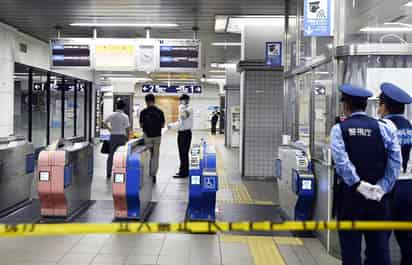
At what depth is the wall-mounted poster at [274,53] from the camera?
35.3 ft

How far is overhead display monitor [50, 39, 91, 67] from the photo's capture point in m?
10.5

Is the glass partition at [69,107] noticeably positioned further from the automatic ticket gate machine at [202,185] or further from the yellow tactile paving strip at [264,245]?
the yellow tactile paving strip at [264,245]

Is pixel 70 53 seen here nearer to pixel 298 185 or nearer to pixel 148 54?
pixel 148 54

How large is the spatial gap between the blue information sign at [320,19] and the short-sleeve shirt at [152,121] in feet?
16.2

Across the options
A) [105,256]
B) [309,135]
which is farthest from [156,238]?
[309,135]

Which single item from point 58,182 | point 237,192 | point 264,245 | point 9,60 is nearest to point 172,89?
point 9,60

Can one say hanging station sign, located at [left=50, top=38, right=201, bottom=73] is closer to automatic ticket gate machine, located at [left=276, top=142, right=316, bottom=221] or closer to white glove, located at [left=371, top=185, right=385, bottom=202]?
automatic ticket gate machine, located at [left=276, top=142, right=316, bottom=221]

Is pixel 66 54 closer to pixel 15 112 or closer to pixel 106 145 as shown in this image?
pixel 106 145

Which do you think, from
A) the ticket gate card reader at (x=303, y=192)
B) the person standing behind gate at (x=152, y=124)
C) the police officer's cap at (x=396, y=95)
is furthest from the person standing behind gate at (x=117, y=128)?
the police officer's cap at (x=396, y=95)

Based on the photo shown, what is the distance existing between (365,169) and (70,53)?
317 inches

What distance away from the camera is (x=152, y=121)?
10148 mm

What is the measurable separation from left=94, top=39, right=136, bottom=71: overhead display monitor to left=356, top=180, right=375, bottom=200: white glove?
7.43 metres

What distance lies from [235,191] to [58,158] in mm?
4001

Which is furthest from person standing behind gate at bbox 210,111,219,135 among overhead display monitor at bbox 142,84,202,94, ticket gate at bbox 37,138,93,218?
ticket gate at bbox 37,138,93,218
